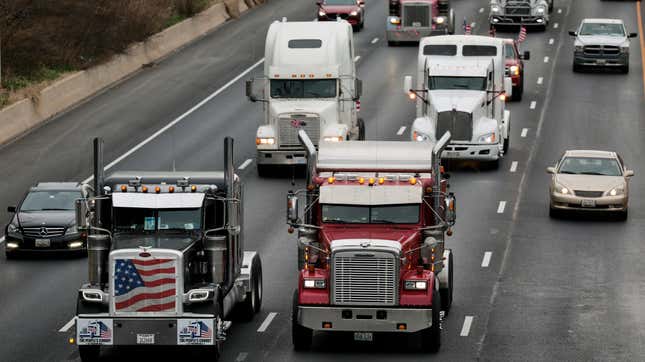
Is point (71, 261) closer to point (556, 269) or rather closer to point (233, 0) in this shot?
point (556, 269)

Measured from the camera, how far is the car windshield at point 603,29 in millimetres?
70625

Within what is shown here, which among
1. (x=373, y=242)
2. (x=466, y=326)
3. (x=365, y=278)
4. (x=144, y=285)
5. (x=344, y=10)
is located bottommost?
(x=344, y=10)

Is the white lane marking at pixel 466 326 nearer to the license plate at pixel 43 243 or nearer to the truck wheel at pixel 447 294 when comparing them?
the truck wheel at pixel 447 294

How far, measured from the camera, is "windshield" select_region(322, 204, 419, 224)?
31703 millimetres

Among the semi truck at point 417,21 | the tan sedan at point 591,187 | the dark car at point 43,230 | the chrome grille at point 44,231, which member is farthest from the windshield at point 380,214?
the semi truck at point 417,21

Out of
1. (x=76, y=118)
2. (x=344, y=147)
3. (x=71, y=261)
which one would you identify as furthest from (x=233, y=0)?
(x=344, y=147)

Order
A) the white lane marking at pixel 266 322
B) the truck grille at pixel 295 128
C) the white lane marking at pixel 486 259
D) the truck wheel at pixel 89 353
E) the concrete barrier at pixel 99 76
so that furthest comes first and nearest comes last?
1. the concrete barrier at pixel 99 76
2. the truck grille at pixel 295 128
3. the white lane marking at pixel 486 259
4. the white lane marking at pixel 266 322
5. the truck wheel at pixel 89 353

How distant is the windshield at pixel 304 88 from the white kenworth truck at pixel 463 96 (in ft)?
9.51

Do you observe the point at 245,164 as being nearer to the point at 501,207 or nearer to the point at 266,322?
Result: the point at 501,207

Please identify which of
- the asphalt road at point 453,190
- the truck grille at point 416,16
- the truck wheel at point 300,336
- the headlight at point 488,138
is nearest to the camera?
the truck wheel at point 300,336

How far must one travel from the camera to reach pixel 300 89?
169 feet

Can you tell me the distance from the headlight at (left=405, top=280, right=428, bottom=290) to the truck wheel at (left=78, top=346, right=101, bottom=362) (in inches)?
215

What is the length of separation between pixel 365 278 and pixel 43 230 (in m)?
12.8

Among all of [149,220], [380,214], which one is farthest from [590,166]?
[149,220]
